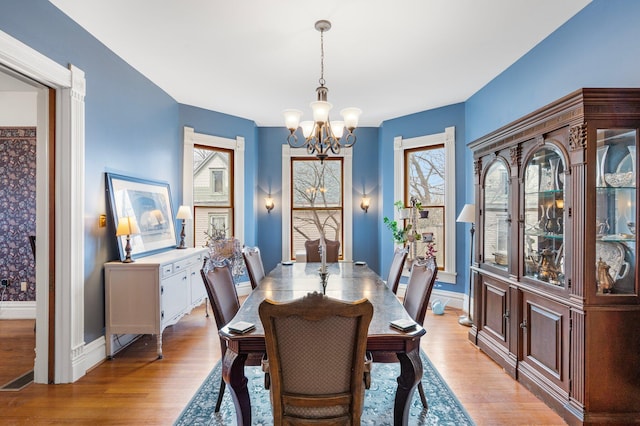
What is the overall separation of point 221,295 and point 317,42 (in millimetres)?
2459

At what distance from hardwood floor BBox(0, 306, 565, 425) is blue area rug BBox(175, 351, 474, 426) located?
0.31 feet

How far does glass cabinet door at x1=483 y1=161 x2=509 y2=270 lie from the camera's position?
3166mm

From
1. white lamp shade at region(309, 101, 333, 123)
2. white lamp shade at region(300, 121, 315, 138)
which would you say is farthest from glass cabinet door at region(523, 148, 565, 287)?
white lamp shade at region(300, 121, 315, 138)

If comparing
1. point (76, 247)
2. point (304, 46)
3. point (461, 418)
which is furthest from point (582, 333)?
point (76, 247)

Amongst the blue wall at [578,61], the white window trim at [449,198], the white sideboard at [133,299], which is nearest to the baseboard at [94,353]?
the white sideboard at [133,299]

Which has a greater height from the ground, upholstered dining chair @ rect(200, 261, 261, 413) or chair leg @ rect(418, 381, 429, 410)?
upholstered dining chair @ rect(200, 261, 261, 413)

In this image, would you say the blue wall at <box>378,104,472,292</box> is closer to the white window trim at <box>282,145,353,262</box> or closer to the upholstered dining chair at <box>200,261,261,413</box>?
the white window trim at <box>282,145,353,262</box>

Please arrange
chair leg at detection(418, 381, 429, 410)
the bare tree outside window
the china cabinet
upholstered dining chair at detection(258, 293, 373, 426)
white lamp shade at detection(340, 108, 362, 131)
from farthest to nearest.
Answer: the bare tree outside window, white lamp shade at detection(340, 108, 362, 131), chair leg at detection(418, 381, 429, 410), the china cabinet, upholstered dining chair at detection(258, 293, 373, 426)

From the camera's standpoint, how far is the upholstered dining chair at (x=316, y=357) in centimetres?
144

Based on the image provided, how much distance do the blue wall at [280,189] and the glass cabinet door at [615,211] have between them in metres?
4.05

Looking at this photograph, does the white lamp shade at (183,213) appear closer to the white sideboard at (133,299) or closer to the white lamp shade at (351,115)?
the white sideboard at (133,299)

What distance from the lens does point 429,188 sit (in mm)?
5445

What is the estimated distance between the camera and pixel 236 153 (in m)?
5.62

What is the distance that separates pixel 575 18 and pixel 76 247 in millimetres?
4664
